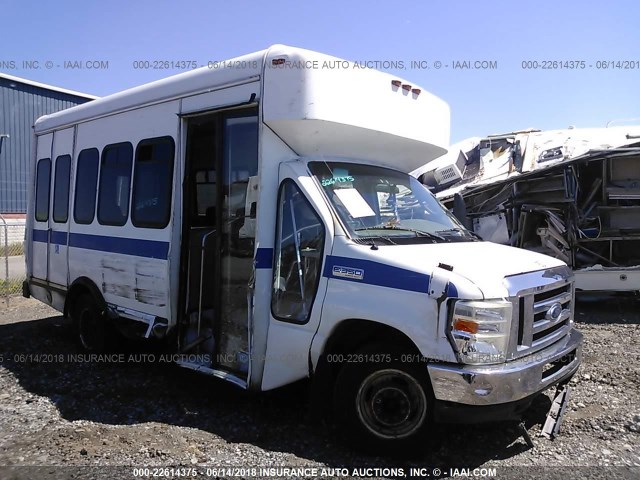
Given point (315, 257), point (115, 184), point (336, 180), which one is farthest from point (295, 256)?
point (115, 184)

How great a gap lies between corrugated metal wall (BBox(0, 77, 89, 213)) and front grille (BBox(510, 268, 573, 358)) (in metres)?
21.9

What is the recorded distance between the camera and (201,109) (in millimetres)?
4941

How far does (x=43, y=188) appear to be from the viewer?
Result: 7.54 metres

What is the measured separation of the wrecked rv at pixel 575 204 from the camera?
28.0 ft

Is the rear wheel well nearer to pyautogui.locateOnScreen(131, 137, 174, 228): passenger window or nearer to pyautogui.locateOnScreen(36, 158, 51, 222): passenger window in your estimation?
pyautogui.locateOnScreen(131, 137, 174, 228): passenger window

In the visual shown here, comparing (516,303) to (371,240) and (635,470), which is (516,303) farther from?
(635,470)

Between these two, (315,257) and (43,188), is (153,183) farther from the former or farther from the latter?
(43,188)

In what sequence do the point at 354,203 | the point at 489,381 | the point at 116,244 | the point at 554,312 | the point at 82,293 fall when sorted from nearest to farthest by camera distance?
the point at 489,381
the point at 554,312
the point at 354,203
the point at 116,244
the point at 82,293

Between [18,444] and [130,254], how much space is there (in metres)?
2.19

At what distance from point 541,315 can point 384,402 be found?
51.4 inches

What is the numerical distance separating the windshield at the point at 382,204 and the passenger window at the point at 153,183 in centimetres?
181

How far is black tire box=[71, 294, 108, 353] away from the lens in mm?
6225

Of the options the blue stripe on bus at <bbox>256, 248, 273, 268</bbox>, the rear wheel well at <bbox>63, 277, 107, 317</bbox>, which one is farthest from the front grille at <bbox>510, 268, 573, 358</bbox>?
the rear wheel well at <bbox>63, 277, 107, 317</bbox>

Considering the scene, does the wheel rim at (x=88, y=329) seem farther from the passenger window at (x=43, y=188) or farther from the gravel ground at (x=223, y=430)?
the passenger window at (x=43, y=188)
